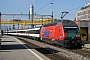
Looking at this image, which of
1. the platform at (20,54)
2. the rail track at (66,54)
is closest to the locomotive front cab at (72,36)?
the rail track at (66,54)

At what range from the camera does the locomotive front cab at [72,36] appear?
83.4 ft

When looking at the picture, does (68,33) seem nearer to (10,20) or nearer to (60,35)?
(60,35)

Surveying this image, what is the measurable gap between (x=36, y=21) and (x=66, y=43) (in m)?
56.3

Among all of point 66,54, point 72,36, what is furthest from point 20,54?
point 72,36

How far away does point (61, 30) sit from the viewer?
26.1 meters

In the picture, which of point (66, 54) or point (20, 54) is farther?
point (66, 54)

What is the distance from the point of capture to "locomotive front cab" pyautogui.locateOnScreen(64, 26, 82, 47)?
25406 millimetres

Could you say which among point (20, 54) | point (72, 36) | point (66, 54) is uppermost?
point (72, 36)

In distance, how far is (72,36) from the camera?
2577 centimetres

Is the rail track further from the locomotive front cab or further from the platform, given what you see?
the platform

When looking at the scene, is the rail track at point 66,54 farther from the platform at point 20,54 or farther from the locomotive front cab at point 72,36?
the platform at point 20,54

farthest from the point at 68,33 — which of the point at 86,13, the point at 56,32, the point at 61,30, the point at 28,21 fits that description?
the point at 86,13

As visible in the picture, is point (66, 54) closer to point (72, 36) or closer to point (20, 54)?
point (20, 54)

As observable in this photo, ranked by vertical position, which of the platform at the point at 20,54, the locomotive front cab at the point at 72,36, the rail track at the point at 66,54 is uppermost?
the locomotive front cab at the point at 72,36
